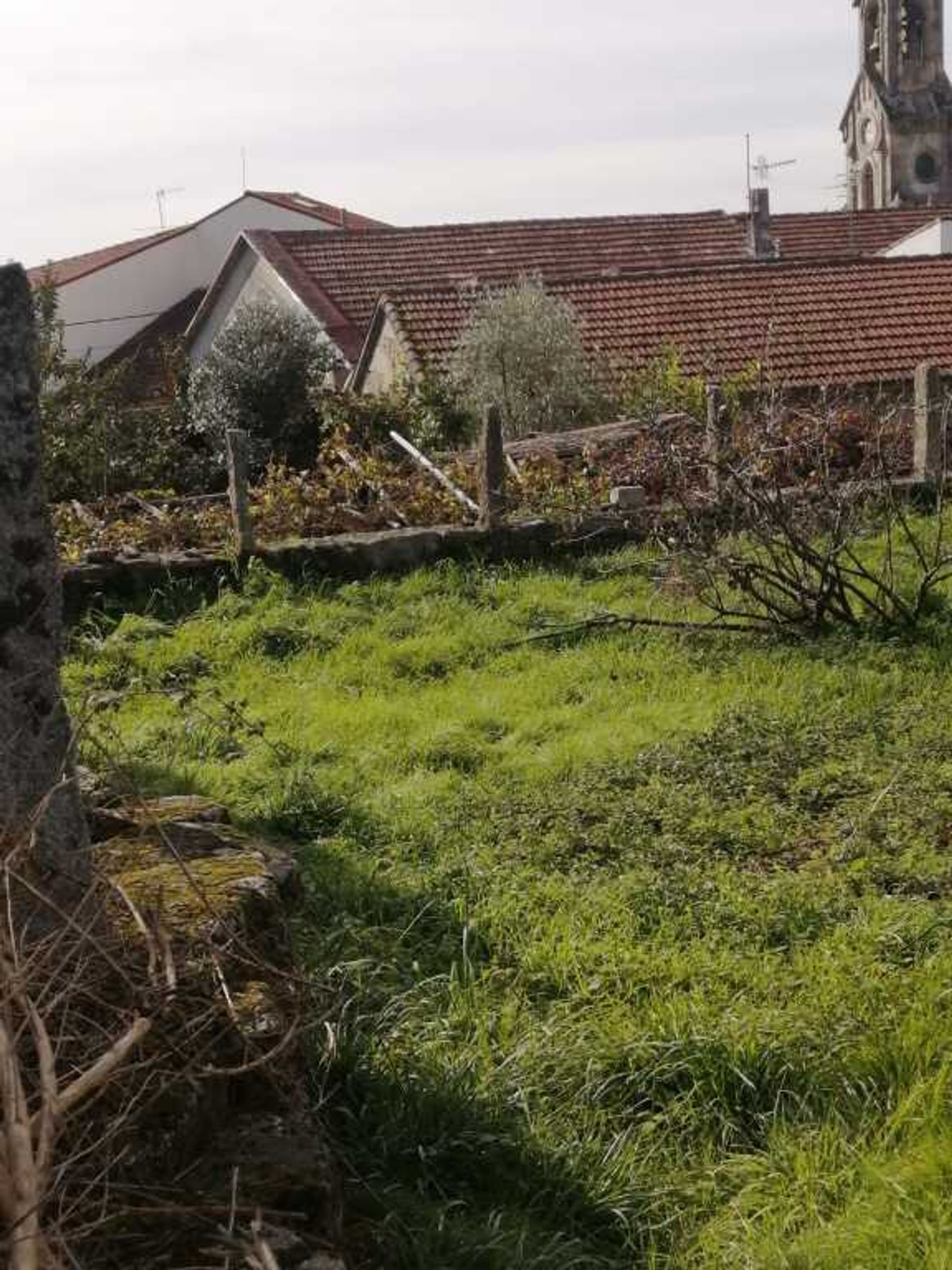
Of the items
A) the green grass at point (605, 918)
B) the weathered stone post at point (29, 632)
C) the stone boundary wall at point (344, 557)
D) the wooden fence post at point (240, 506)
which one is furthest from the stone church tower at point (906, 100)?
the weathered stone post at point (29, 632)

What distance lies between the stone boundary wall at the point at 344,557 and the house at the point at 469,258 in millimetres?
10525

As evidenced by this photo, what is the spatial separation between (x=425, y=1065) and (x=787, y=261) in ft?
66.6

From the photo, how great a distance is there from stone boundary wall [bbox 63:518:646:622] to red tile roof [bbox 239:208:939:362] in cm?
1275

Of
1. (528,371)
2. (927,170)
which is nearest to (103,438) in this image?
(528,371)

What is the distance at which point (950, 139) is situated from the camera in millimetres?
56250

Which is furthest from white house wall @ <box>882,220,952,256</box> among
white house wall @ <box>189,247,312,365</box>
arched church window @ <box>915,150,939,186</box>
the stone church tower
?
arched church window @ <box>915,150,939,186</box>

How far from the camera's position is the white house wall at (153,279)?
107 ft

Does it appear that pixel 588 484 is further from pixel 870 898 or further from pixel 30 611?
pixel 30 611

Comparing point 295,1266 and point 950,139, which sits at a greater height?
point 950,139

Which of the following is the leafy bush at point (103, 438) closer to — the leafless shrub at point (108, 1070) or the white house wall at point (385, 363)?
the white house wall at point (385, 363)

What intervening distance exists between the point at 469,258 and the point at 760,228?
607cm

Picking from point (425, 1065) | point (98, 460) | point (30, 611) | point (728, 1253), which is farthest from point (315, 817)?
point (98, 460)

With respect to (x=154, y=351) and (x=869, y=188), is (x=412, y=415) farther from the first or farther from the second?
(x=869, y=188)

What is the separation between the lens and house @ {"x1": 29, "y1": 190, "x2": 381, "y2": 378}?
32.7 metres
